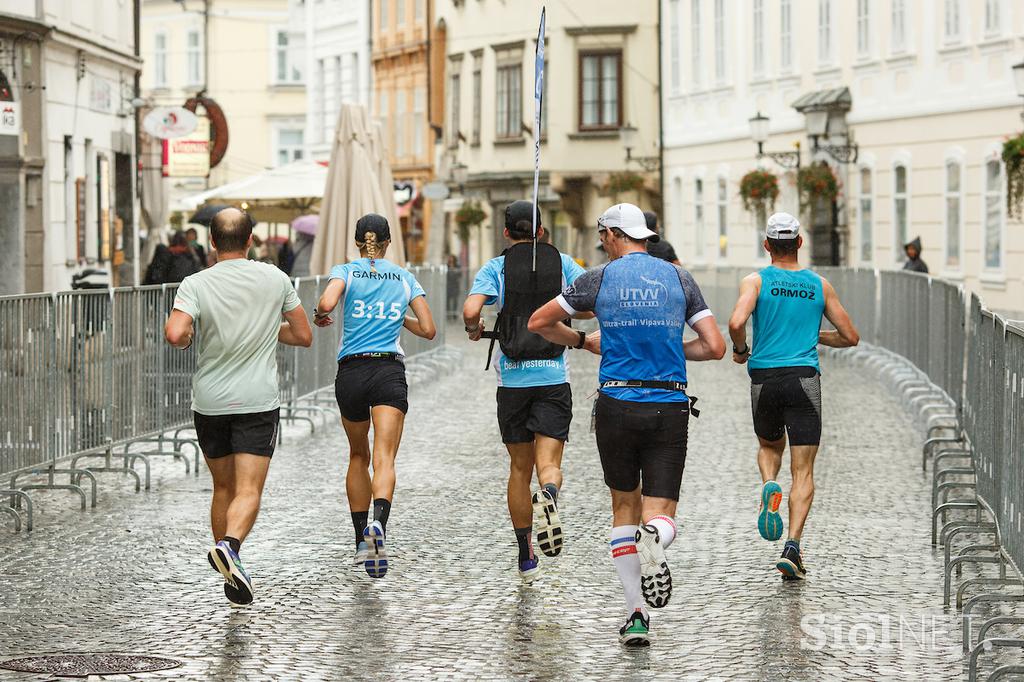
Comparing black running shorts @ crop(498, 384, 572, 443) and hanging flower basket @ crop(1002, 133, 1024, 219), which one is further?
hanging flower basket @ crop(1002, 133, 1024, 219)

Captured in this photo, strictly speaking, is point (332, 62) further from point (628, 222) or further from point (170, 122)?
point (628, 222)

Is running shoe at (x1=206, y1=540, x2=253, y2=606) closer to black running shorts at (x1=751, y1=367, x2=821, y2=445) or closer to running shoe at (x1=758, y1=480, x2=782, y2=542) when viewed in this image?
running shoe at (x1=758, y1=480, x2=782, y2=542)

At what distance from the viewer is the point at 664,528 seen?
8430 millimetres

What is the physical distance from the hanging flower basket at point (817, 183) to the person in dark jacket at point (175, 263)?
14.8 meters

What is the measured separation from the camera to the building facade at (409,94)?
6216 centimetres

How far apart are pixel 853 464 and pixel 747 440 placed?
1773 millimetres

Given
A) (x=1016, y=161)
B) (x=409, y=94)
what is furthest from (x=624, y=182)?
(x=1016, y=161)

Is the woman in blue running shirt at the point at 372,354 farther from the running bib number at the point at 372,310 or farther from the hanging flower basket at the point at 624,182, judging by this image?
the hanging flower basket at the point at 624,182

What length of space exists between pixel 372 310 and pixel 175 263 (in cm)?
1211

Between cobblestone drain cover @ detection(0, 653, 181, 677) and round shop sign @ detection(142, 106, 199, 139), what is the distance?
902 inches

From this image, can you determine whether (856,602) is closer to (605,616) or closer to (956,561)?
(956,561)

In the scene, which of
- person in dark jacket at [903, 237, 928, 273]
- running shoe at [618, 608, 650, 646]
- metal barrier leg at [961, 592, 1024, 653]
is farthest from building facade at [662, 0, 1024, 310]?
running shoe at [618, 608, 650, 646]

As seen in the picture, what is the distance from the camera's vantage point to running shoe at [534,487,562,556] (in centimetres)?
954

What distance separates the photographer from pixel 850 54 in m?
37.8
